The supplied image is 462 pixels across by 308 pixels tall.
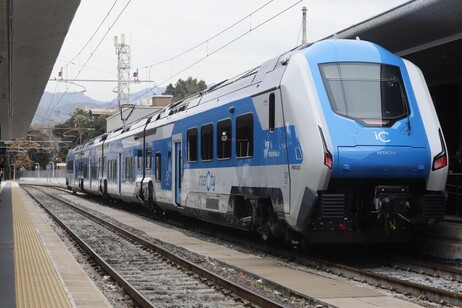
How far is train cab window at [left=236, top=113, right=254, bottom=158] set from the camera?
12141 mm

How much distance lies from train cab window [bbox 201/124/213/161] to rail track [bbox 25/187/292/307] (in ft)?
7.45

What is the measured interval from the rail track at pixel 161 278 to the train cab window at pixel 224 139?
7.51ft

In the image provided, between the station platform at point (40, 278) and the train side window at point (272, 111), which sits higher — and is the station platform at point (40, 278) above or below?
below

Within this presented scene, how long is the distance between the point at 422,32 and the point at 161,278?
7260 millimetres

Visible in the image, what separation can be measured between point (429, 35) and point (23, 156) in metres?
110

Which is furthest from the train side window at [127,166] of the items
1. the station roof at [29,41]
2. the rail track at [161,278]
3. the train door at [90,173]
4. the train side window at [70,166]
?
the train side window at [70,166]

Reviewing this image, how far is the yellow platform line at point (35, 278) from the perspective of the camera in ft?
25.3

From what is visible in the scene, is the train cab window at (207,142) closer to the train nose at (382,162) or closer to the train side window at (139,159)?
the train nose at (382,162)

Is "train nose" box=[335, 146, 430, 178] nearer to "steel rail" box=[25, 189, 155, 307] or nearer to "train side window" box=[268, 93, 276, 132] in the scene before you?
"train side window" box=[268, 93, 276, 132]

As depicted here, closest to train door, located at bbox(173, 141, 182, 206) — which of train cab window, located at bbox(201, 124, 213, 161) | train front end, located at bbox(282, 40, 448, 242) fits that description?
train cab window, located at bbox(201, 124, 213, 161)

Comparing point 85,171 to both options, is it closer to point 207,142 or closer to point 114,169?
point 114,169

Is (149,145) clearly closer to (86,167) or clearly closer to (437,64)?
(437,64)

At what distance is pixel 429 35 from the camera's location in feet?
44.5

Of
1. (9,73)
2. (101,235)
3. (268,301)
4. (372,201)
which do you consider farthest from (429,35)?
(9,73)
